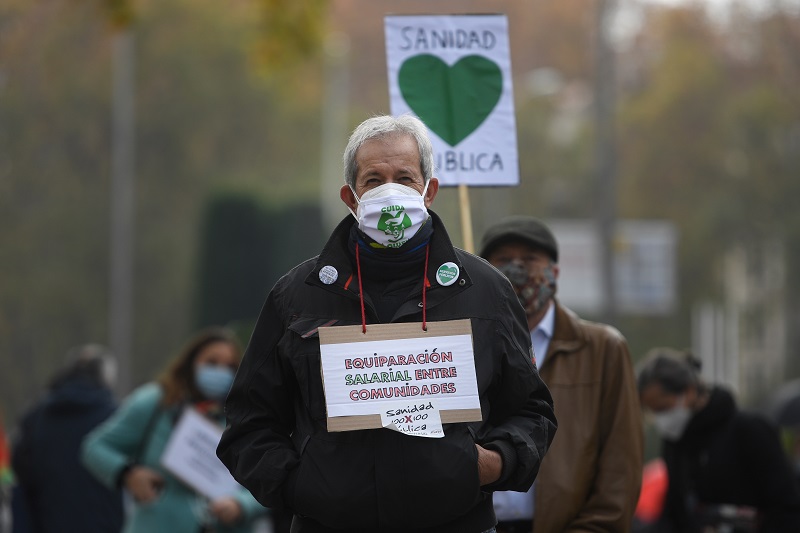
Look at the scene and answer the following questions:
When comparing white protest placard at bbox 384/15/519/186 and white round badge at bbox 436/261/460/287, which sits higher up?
white protest placard at bbox 384/15/519/186

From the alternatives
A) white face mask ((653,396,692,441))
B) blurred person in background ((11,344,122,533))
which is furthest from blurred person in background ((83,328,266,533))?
white face mask ((653,396,692,441))

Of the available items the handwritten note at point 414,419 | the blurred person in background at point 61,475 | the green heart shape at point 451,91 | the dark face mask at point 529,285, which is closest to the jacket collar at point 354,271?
the handwritten note at point 414,419

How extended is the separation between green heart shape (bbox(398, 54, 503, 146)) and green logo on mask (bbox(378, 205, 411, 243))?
7.78 feet

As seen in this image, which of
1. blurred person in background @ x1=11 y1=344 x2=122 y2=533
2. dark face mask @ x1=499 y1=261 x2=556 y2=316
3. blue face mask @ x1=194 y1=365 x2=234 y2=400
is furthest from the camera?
blurred person in background @ x1=11 y1=344 x2=122 y2=533

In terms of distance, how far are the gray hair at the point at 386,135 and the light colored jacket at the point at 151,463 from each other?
4051 mm

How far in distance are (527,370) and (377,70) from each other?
197 ft

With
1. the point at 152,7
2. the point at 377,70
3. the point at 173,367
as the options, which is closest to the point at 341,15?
the point at 377,70

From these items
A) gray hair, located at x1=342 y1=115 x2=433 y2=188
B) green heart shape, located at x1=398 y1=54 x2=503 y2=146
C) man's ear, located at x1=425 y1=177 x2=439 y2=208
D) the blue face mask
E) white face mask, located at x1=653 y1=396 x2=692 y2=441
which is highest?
green heart shape, located at x1=398 y1=54 x2=503 y2=146

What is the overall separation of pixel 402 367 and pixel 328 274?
1.01ft

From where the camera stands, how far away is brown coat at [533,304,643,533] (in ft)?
17.0

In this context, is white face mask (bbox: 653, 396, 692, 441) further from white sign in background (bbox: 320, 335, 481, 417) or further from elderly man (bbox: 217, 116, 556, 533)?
white sign in background (bbox: 320, 335, 481, 417)

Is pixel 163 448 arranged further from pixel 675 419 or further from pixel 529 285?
pixel 529 285

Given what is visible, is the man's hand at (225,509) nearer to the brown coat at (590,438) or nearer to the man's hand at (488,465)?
the brown coat at (590,438)

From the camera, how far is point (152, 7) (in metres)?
43.6
